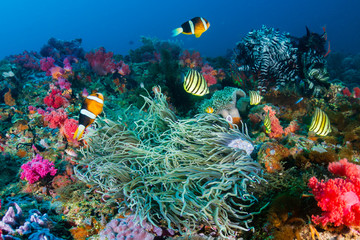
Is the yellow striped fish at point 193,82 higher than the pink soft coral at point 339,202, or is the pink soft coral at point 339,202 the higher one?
the yellow striped fish at point 193,82

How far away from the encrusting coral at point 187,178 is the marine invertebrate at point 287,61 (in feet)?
11.9

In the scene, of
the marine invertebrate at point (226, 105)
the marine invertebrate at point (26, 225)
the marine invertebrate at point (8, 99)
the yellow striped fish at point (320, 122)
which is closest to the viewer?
the marine invertebrate at point (26, 225)

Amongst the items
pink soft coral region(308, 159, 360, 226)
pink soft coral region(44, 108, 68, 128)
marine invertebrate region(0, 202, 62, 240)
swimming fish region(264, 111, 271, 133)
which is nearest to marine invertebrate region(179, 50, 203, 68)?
pink soft coral region(44, 108, 68, 128)

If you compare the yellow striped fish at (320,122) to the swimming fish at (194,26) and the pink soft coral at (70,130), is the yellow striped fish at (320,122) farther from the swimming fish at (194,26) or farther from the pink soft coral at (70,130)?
the pink soft coral at (70,130)

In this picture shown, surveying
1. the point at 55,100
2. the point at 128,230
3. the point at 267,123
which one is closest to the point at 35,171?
the point at 128,230

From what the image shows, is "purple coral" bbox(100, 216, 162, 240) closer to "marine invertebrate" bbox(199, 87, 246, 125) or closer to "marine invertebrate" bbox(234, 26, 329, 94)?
"marine invertebrate" bbox(199, 87, 246, 125)

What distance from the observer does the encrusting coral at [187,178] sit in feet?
7.13

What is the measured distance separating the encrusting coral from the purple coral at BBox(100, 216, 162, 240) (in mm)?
105

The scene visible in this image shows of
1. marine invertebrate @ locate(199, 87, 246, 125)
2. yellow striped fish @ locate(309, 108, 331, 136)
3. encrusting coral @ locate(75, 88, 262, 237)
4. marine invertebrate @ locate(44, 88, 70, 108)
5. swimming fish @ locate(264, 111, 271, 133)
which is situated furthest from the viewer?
marine invertebrate @ locate(44, 88, 70, 108)

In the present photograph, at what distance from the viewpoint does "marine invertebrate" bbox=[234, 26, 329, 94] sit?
225 inches

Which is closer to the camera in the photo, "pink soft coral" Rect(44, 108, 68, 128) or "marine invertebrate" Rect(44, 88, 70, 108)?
"pink soft coral" Rect(44, 108, 68, 128)

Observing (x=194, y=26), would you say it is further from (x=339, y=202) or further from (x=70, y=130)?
(x=339, y=202)

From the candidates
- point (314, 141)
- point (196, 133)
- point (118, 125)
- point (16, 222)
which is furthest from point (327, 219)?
point (16, 222)

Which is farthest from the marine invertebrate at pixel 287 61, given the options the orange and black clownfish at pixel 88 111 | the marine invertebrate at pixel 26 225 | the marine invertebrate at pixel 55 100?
the marine invertebrate at pixel 26 225
